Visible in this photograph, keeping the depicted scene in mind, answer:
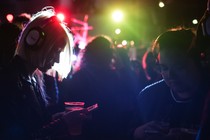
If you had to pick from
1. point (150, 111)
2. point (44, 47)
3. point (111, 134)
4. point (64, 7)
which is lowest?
point (111, 134)

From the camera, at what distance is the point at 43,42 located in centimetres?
280

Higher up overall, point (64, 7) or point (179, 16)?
point (64, 7)

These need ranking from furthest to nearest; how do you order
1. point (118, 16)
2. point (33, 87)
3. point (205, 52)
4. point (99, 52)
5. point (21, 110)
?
point (118, 16) → point (99, 52) → point (33, 87) → point (205, 52) → point (21, 110)

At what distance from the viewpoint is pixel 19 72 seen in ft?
8.81

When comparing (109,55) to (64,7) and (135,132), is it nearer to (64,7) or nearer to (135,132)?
(135,132)

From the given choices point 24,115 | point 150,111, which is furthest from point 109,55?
point 24,115

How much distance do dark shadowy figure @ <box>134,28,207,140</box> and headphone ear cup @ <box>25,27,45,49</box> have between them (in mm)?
1190

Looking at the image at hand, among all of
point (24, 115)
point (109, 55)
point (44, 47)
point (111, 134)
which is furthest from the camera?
point (109, 55)

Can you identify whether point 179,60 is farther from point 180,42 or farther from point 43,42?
point 43,42

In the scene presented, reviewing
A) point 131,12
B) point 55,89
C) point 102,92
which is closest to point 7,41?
point 55,89

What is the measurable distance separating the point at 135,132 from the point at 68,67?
1004 millimetres

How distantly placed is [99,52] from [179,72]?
1.76 meters

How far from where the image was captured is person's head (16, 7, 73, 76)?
9.11 feet

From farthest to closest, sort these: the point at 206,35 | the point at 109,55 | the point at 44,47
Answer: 1. the point at 109,55
2. the point at 44,47
3. the point at 206,35
